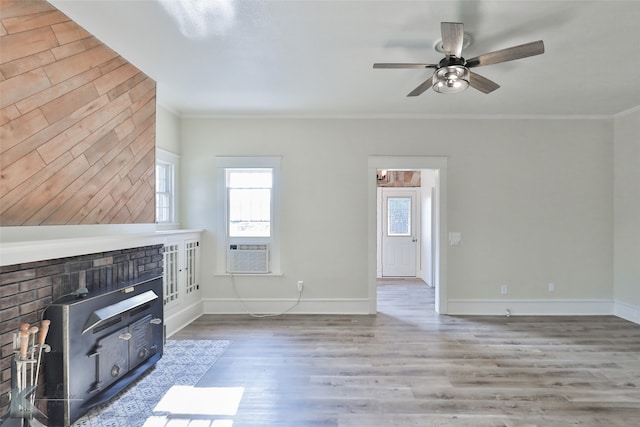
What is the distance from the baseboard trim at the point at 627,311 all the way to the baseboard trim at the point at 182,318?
229 inches

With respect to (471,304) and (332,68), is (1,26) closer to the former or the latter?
(332,68)

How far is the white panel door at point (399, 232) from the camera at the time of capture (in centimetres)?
741

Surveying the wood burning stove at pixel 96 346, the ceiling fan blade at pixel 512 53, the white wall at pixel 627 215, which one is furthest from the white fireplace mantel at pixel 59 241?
the white wall at pixel 627 215

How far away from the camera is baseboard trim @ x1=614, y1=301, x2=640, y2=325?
411 cm

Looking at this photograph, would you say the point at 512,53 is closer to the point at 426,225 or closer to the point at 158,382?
the point at 158,382

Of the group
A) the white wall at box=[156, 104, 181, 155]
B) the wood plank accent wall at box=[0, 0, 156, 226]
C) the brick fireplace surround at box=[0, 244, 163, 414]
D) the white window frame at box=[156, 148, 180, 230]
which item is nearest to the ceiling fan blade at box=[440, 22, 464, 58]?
the wood plank accent wall at box=[0, 0, 156, 226]

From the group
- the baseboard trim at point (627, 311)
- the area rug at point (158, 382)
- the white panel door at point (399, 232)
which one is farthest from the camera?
the white panel door at point (399, 232)

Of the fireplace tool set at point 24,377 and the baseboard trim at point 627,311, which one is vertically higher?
the fireplace tool set at point 24,377

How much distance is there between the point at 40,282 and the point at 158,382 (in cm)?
129

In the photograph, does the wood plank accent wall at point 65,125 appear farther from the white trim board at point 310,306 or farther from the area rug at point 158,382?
the white trim board at point 310,306

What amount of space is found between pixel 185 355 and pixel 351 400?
69.6 inches

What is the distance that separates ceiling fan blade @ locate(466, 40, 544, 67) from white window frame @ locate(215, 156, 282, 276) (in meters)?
2.82

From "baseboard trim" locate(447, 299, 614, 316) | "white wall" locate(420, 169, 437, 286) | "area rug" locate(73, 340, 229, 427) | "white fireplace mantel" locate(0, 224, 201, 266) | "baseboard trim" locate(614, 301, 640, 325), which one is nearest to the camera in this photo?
"white fireplace mantel" locate(0, 224, 201, 266)

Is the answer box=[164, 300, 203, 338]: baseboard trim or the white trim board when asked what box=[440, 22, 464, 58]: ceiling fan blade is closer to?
the white trim board
